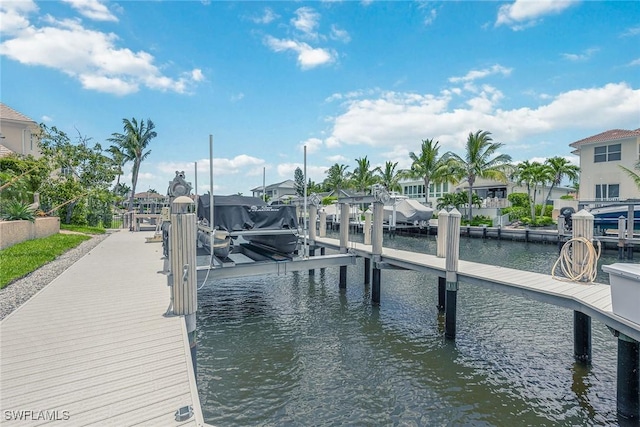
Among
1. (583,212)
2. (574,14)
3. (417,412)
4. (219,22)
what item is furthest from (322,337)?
(574,14)

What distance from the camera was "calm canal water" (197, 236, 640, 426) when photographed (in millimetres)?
5504

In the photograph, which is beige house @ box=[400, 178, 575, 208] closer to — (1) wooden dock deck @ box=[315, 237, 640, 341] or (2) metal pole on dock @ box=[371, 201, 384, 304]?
(2) metal pole on dock @ box=[371, 201, 384, 304]

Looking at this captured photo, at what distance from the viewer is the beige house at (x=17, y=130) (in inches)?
1156

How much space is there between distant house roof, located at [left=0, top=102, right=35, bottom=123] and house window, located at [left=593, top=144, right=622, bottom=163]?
48729 millimetres

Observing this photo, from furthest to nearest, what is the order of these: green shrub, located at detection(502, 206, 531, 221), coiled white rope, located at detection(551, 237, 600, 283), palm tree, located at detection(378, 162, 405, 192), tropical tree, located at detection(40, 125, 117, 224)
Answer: palm tree, located at detection(378, 162, 405, 192) < green shrub, located at detection(502, 206, 531, 221) < tropical tree, located at detection(40, 125, 117, 224) < coiled white rope, located at detection(551, 237, 600, 283)

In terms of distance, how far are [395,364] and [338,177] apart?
53.3 m

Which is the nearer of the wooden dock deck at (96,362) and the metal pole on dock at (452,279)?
the wooden dock deck at (96,362)

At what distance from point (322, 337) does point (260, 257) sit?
10.9 feet

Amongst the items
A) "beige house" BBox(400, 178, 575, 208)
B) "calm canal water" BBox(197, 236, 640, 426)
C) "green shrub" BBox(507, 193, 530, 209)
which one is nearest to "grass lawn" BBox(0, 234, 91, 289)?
"calm canal water" BBox(197, 236, 640, 426)

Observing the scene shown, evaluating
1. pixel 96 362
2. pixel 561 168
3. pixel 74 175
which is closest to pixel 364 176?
pixel 561 168

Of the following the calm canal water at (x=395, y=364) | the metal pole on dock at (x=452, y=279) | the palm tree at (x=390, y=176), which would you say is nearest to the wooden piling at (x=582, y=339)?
the calm canal water at (x=395, y=364)

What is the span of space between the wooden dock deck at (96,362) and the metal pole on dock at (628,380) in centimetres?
576

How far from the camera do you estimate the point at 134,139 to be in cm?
4594

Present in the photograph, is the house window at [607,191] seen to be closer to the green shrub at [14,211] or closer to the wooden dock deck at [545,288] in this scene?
the wooden dock deck at [545,288]
